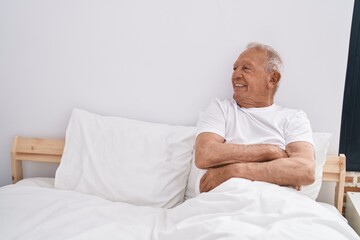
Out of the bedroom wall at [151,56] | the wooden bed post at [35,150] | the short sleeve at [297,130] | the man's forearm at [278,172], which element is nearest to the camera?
the man's forearm at [278,172]

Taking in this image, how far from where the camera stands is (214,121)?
1331mm

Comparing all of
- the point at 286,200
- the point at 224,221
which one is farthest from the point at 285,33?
the point at 224,221

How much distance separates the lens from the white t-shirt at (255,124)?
1300mm

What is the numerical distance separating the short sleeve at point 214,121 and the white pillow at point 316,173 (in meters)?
0.20

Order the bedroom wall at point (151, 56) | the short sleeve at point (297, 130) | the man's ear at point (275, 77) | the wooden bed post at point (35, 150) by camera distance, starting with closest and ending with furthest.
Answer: the short sleeve at point (297, 130)
the man's ear at point (275, 77)
the bedroom wall at point (151, 56)
the wooden bed post at point (35, 150)

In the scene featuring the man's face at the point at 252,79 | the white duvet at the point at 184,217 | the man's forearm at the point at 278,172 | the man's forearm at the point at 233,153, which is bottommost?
the white duvet at the point at 184,217

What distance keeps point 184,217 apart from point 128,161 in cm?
51

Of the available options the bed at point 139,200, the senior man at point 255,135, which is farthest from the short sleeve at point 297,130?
the bed at point 139,200

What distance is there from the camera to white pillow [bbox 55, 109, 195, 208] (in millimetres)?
1406

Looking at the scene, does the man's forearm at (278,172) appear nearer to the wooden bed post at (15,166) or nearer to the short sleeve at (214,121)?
the short sleeve at (214,121)

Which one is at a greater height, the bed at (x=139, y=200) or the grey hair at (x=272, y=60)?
the grey hair at (x=272, y=60)

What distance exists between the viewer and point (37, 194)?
133cm

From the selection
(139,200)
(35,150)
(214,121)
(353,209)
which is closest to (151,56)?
(214,121)

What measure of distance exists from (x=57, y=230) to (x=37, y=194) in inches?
12.7
